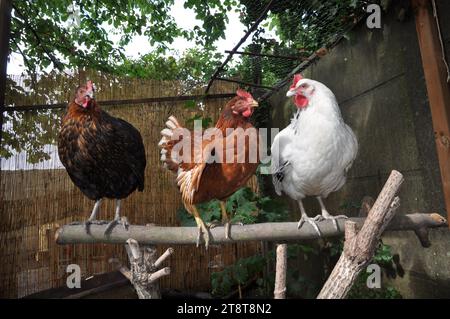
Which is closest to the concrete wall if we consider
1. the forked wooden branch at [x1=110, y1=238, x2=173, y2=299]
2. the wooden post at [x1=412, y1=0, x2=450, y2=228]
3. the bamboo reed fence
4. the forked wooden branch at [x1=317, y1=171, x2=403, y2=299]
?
the wooden post at [x1=412, y1=0, x2=450, y2=228]

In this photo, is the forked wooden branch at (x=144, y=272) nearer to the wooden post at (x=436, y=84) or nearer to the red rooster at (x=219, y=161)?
the red rooster at (x=219, y=161)

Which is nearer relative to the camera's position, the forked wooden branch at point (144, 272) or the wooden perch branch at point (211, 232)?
the forked wooden branch at point (144, 272)

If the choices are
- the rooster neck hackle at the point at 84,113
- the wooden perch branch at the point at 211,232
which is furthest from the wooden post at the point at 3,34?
the wooden perch branch at the point at 211,232

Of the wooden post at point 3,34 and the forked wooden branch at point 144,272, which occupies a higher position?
the wooden post at point 3,34

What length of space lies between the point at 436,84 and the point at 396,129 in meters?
0.22

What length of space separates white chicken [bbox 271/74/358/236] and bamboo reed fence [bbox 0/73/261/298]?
548 millimetres

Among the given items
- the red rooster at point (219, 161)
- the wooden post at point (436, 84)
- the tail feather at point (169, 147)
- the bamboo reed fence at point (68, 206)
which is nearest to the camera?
the wooden post at point (436, 84)

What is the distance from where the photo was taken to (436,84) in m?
0.84

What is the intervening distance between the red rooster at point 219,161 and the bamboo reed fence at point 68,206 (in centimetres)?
55

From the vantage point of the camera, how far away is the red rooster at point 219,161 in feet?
3.11

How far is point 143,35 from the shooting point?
1692 millimetres

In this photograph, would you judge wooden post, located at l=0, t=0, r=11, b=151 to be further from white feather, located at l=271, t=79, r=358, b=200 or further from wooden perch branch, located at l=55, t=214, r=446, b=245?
white feather, located at l=271, t=79, r=358, b=200

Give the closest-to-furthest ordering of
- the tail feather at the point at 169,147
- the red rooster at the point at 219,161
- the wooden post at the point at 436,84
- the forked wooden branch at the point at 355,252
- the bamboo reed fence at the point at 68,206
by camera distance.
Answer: the forked wooden branch at the point at 355,252
the wooden post at the point at 436,84
the red rooster at the point at 219,161
the tail feather at the point at 169,147
the bamboo reed fence at the point at 68,206
